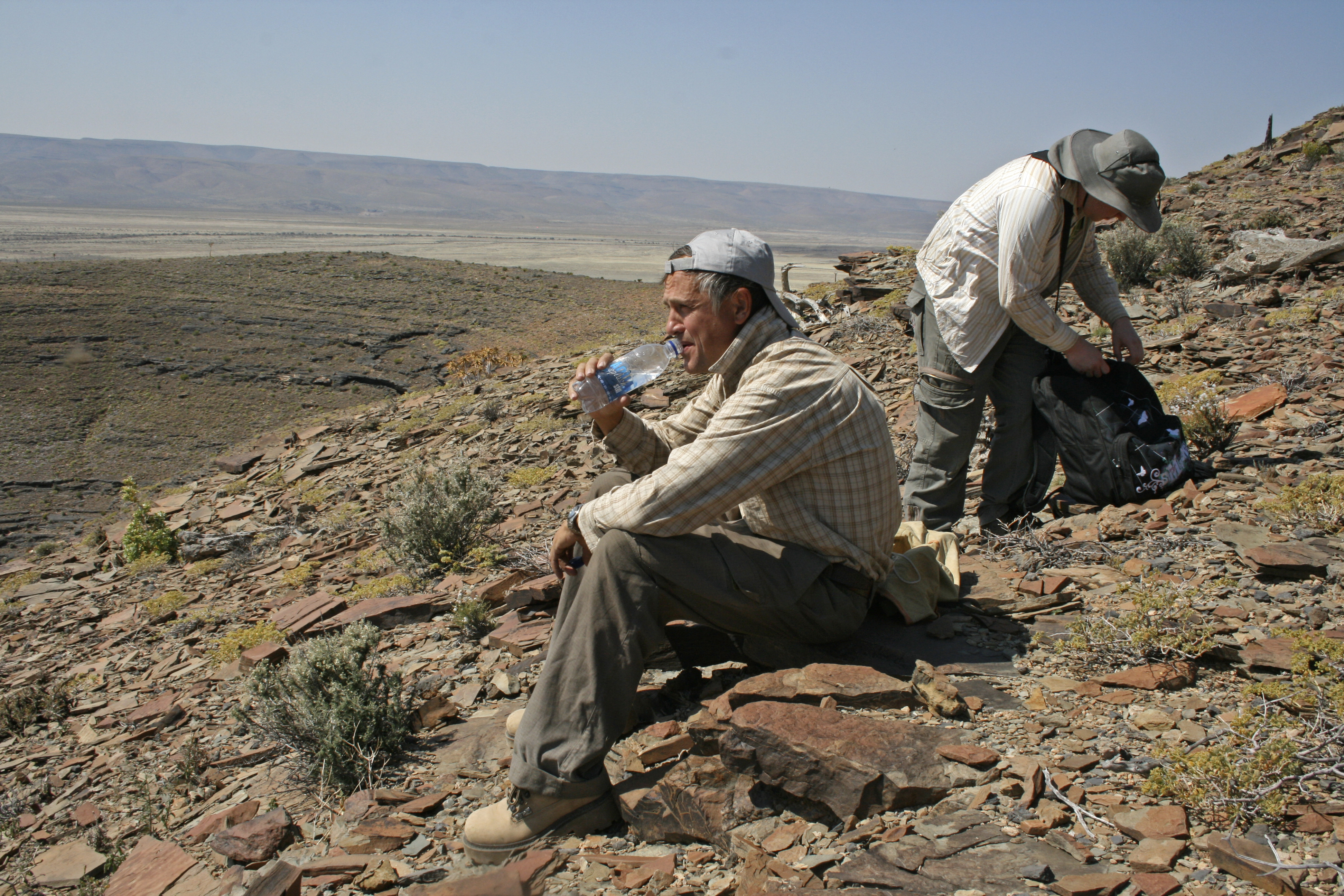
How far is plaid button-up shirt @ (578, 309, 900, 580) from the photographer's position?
8.14 ft

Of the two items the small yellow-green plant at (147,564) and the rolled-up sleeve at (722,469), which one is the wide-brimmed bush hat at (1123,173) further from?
the small yellow-green plant at (147,564)

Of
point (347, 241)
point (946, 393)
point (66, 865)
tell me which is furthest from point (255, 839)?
point (347, 241)

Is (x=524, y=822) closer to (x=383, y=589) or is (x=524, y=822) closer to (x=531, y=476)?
(x=383, y=589)

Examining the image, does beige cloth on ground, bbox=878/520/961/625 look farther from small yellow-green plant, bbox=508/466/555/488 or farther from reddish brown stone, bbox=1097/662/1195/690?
small yellow-green plant, bbox=508/466/555/488

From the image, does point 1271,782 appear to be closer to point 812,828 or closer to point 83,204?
point 812,828

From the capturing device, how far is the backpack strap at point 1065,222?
11.9 ft

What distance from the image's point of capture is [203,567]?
662 centimetres

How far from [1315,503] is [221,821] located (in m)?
4.30

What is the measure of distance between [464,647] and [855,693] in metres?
2.07

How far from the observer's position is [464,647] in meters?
4.01

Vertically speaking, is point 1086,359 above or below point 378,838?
above

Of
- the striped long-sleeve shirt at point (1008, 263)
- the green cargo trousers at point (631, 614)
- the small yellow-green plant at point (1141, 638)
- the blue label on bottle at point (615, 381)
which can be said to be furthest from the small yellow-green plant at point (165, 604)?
the small yellow-green plant at point (1141, 638)

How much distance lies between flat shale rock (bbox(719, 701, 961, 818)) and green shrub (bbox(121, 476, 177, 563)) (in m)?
6.32

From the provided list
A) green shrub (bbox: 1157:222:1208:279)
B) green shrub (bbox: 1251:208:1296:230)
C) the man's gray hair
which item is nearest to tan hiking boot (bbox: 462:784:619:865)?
the man's gray hair
